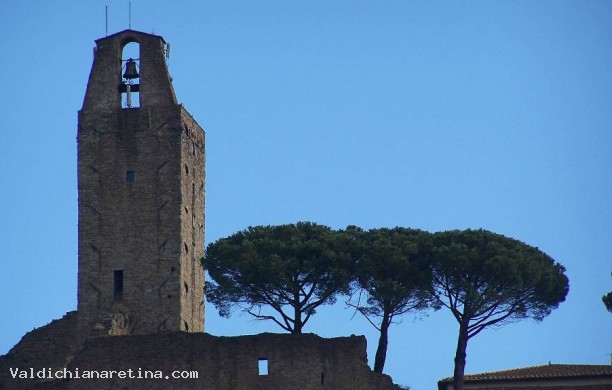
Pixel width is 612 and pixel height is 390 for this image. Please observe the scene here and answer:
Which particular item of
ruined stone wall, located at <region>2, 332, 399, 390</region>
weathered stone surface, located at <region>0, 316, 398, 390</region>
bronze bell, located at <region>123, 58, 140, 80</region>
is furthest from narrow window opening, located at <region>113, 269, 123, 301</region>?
bronze bell, located at <region>123, 58, 140, 80</region>

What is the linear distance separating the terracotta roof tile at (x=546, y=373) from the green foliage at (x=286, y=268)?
4.52 meters

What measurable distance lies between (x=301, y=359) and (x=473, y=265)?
20.0 ft

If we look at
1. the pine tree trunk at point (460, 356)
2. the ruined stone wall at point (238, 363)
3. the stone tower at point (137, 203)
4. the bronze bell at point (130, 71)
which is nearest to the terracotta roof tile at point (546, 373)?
the pine tree trunk at point (460, 356)

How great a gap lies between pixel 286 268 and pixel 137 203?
5783 millimetres

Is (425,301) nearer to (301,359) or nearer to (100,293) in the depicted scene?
(301,359)

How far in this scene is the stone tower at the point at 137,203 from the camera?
63438mm

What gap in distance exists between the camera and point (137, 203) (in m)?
64.2

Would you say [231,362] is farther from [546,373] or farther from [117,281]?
[546,373]

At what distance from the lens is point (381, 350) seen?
61.1m

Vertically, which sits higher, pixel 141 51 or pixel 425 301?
pixel 141 51

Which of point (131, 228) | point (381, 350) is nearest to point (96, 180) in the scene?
point (131, 228)

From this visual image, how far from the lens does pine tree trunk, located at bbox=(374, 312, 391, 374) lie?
200 ft

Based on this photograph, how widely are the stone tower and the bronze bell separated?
0.03m

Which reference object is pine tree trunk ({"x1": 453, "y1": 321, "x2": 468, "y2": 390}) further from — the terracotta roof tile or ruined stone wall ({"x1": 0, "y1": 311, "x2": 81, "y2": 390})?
ruined stone wall ({"x1": 0, "y1": 311, "x2": 81, "y2": 390})
